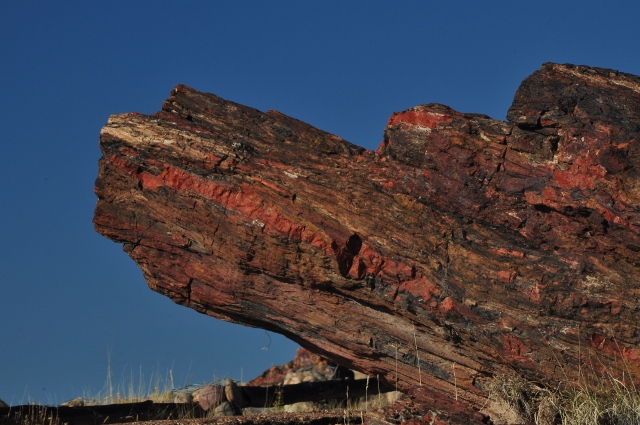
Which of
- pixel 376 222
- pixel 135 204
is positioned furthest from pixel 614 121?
pixel 135 204

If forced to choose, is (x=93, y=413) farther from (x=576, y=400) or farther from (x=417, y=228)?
(x=576, y=400)

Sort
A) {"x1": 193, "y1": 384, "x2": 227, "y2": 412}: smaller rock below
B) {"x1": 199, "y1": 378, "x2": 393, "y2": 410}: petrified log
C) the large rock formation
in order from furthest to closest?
{"x1": 199, "y1": 378, "x2": 393, "y2": 410}: petrified log → {"x1": 193, "y1": 384, "x2": 227, "y2": 412}: smaller rock below → the large rock formation

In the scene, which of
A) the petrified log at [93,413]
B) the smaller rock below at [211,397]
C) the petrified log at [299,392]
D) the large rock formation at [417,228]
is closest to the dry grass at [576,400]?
the large rock formation at [417,228]

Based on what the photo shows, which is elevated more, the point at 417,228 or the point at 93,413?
the point at 417,228

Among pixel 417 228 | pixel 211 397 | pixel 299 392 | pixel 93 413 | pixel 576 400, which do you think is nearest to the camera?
pixel 576 400

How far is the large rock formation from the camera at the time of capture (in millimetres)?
9547

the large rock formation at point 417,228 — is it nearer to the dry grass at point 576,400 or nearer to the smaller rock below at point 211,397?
the dry grass at point 576,400

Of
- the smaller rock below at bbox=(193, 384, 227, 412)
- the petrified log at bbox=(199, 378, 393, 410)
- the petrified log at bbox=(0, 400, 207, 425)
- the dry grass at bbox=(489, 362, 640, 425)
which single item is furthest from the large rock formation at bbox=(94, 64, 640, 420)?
the petrified log at bbox=(199, 378, 393, 410)

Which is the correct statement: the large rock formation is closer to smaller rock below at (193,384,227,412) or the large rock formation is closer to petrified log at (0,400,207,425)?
petrified log at (0,400,207,425)

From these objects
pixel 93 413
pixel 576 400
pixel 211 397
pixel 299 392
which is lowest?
pixel 576 400

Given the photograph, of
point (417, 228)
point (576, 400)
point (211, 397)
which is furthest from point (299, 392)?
point (576, 400)

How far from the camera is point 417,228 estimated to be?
33.2 ft

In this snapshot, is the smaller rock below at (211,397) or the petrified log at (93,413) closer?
the petrified log at (93,413)

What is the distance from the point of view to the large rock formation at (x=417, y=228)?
9547 millimetres
